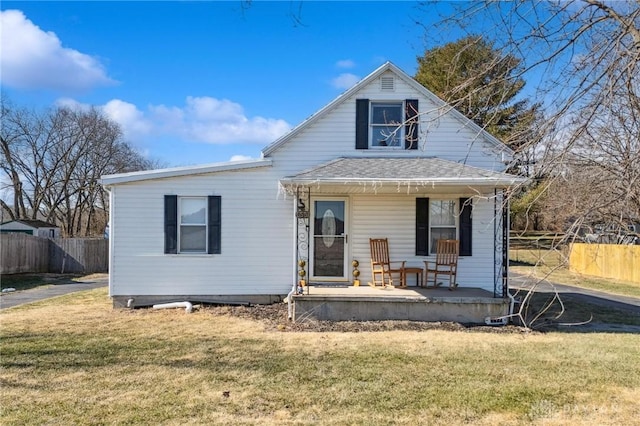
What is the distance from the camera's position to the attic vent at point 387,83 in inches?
417

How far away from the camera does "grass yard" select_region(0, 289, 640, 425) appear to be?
4402 mm

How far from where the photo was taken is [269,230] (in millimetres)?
10297

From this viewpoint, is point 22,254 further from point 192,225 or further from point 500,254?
point 500,254

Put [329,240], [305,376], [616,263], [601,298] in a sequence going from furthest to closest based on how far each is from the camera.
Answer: [616,263]
[601,298]
[329,240]
[305,376]

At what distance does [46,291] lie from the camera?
14109 millimetres

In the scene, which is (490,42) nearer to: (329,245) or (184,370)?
(184,370)

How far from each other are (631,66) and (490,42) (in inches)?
36.8

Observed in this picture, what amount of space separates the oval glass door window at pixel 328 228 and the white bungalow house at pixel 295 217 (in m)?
0.02

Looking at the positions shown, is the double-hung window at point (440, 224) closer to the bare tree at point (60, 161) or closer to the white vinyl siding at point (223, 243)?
the white vinyl siding at point (223, 243)

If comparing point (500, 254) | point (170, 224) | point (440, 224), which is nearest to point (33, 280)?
point (170, 224)

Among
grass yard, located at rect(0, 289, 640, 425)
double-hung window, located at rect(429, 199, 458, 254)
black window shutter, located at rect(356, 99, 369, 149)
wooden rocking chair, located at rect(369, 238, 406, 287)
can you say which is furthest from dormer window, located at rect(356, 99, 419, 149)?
grass yard, located at rect(0, 289, 640, 425)

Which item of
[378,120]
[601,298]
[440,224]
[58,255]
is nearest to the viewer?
[440,224]

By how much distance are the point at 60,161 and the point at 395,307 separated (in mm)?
30728

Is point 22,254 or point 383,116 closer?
point 383,116
